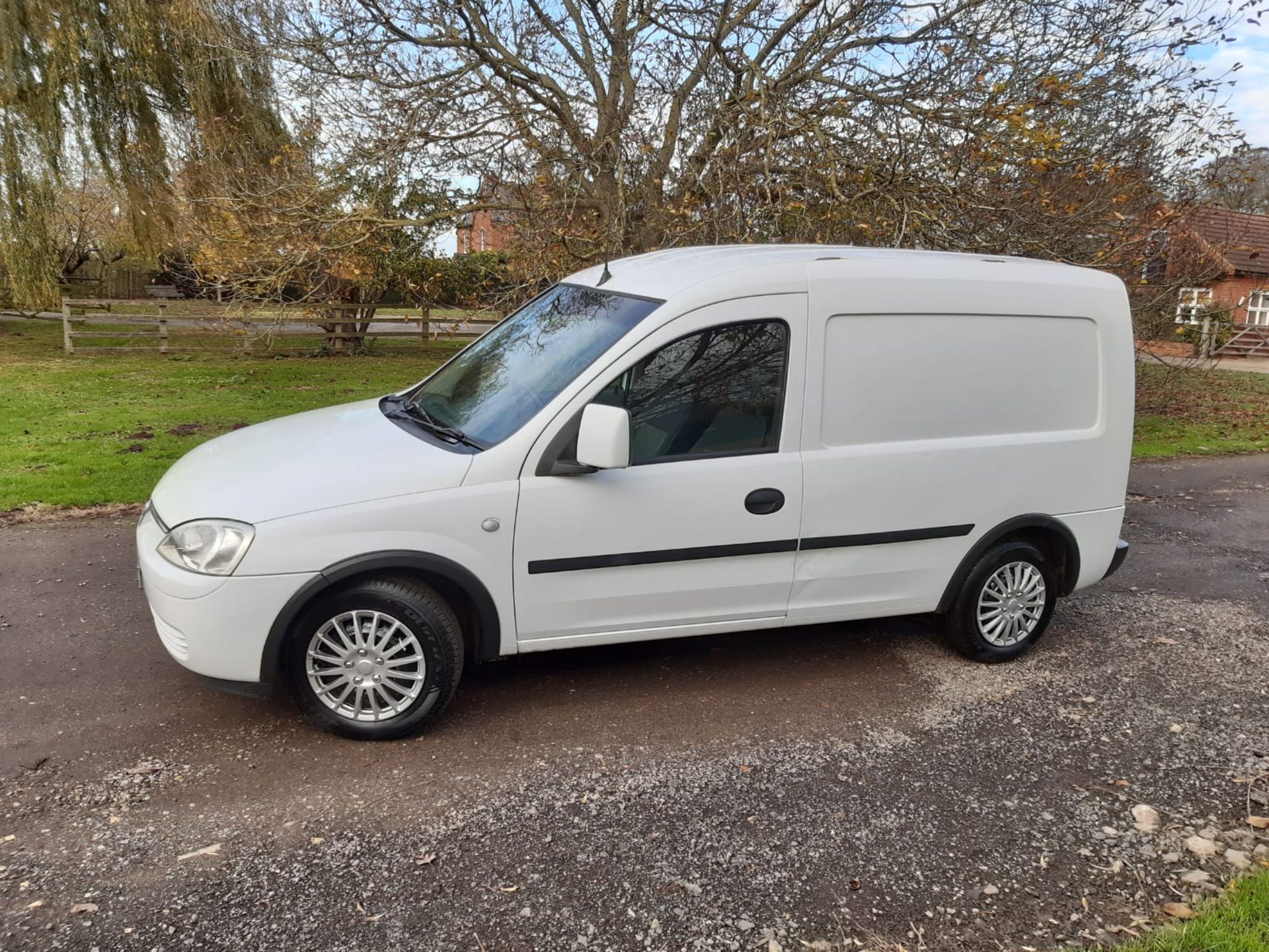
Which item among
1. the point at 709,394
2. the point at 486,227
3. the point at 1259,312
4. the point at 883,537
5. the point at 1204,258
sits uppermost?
the point at 1259,312

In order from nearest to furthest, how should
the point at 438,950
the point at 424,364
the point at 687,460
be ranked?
the point at 438,950 < the point at 687,460 < the point at 424,364

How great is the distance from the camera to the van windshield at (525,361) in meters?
3.88

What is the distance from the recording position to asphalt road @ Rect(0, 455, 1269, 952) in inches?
108

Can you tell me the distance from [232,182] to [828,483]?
1025 cm

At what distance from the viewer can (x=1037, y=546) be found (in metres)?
4.80

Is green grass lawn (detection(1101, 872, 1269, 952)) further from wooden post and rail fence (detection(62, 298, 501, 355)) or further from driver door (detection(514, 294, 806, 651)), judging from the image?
wooden post and rail fence (detection(62, 298, 501, 355))

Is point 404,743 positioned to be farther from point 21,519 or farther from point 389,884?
point 21,519

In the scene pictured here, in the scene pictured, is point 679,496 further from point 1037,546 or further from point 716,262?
point 1037,546

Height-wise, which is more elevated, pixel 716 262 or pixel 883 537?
pixel 716 262

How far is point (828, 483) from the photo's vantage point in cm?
408

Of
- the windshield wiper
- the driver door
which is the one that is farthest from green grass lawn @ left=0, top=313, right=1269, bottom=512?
the driver door

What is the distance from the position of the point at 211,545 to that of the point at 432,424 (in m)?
1.11

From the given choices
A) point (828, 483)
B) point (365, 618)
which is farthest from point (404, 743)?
point (828, 483)

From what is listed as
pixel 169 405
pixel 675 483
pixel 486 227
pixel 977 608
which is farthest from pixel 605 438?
pixel 169 405
